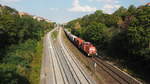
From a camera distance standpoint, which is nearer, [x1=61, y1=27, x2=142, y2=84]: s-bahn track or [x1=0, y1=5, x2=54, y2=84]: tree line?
[x1=0, y1=5, x2=54, y2=84]: tree line

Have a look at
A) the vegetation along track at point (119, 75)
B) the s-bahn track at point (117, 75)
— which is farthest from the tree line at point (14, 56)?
the vegetation along track at point (119, 75)

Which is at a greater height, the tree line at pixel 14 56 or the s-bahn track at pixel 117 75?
the tree line at pixel 14 56

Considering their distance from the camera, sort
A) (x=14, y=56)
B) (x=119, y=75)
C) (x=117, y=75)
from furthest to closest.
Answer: (x=14, y=56)
(x=117, y=75)
(x=119, y=75)

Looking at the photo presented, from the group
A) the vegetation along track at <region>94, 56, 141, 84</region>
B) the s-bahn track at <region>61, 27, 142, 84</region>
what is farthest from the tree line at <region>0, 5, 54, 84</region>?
the vegetation along track at <region>94, 56, 141, 84</region>

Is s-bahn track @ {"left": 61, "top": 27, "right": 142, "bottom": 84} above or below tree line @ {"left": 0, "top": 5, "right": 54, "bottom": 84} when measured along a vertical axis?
below

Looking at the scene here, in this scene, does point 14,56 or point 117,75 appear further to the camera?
point 14,56

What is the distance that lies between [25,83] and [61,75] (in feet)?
22.2

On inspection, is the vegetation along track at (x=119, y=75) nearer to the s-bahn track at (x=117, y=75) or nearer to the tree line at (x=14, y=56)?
the s-bahn track at (x=117, y=75)

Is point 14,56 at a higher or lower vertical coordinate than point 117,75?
higher

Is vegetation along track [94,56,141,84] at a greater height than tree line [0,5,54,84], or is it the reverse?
tree line [0,5,54,84]

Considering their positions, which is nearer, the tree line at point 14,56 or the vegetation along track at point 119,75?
the tree line at point 14,56

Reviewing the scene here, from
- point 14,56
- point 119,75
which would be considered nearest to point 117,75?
point 119,75

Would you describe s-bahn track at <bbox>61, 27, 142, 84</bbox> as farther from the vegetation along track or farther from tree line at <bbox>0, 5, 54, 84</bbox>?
tree line at <bbox>0, 5, 54, 84</bbox>

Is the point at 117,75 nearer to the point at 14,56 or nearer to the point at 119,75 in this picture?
the point at 119,75
